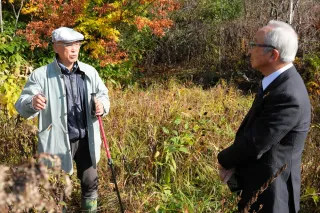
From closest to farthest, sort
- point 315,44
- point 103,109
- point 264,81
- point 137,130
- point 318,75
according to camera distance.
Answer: point 264,81 < point 103,109 < point 137,130 < point 318,75 < point 315,44

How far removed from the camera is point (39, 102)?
8.31 feet

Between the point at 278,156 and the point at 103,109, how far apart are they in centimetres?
143

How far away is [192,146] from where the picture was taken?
3926 mm

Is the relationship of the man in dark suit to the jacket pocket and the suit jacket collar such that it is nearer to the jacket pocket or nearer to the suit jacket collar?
the suit jacket collar

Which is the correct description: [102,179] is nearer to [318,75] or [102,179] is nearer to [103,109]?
[103,109]

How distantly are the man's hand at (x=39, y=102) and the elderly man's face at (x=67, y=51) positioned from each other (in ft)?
1.27

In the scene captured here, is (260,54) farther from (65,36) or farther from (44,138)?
(44,138)

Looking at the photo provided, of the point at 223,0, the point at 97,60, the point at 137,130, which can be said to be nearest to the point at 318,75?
the point at 137,130

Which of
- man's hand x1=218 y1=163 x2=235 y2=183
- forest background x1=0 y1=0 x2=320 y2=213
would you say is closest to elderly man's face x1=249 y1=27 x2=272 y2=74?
man's hand x1=218 y1=163 x2=235 y2=183

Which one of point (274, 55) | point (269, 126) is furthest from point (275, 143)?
point (274, 55)

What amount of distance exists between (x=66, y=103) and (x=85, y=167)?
580mm

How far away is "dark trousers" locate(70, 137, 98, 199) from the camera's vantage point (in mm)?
2941

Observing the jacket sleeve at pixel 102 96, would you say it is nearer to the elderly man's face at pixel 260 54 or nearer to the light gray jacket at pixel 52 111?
the light gray jacket at pixel 52 111

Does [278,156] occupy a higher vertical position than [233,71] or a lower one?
higher
